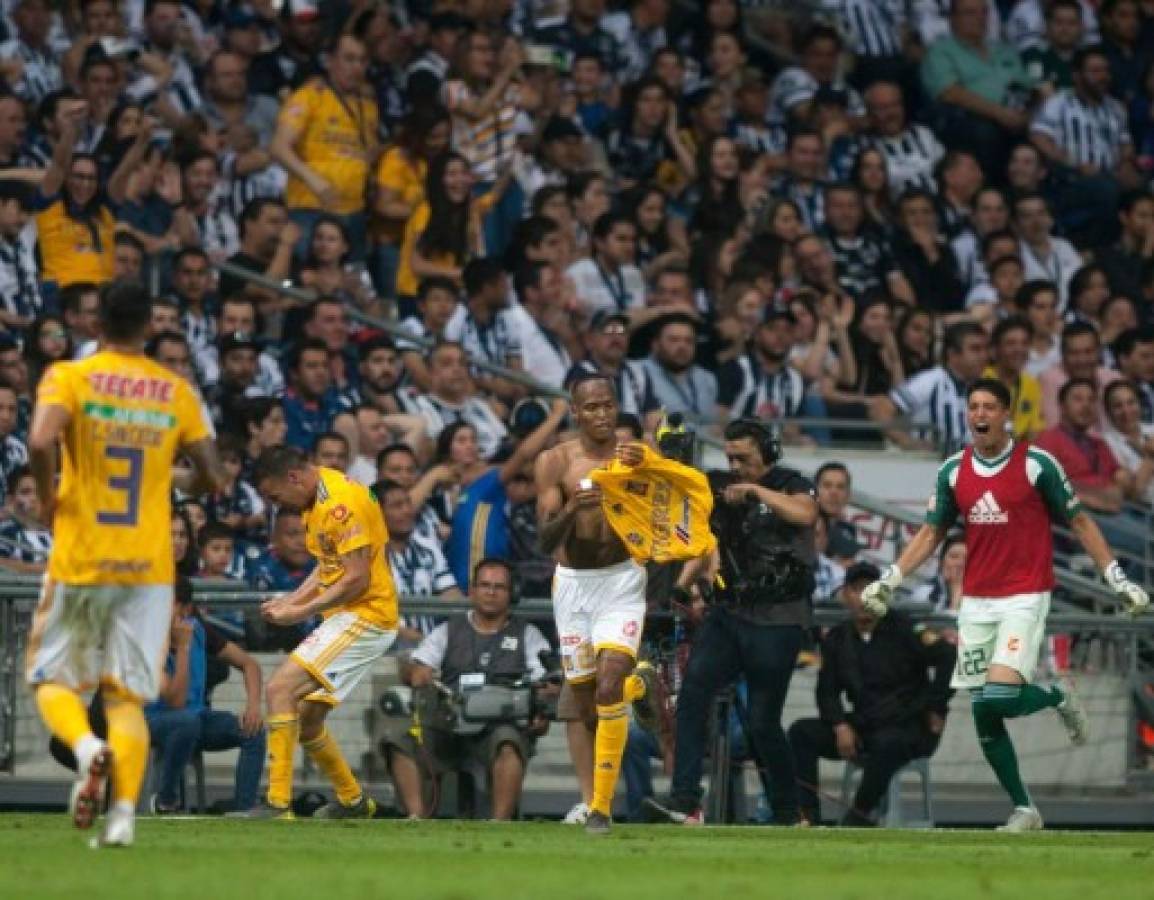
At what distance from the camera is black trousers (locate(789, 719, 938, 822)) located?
1798 centimetres

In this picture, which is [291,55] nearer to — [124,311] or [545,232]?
[545,232]

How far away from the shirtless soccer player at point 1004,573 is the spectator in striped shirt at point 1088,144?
10865 mm

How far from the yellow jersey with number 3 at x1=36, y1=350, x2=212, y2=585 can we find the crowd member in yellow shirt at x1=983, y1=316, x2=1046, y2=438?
11882 mm

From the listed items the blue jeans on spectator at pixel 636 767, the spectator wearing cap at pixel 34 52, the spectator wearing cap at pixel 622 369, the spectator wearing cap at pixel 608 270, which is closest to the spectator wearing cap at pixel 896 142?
the spectator wearing cap at pixel 608 270

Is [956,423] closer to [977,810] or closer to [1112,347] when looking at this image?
[1112,347]

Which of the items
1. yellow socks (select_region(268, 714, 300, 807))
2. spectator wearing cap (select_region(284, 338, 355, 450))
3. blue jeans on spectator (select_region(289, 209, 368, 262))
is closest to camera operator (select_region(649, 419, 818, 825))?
yellow socks (select_region(268, 714, 300, 807))

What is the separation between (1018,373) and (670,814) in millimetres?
7729

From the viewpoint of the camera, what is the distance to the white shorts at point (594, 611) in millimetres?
15258

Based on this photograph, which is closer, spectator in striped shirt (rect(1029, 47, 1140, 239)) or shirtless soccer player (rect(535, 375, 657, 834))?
shirtless soccer player (rect(535, 375, 657, 834))

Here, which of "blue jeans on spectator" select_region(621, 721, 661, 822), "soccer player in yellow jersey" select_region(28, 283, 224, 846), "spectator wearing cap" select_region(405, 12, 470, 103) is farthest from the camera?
"spectator wearing cap" select_region(405, 12, 470, 103)

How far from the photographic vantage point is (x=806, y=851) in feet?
43.7

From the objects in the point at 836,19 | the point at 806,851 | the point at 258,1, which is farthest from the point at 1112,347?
the point at 806,851

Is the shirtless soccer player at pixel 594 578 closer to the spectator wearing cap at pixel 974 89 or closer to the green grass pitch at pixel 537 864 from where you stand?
the green grass pitch at pixel 537 864

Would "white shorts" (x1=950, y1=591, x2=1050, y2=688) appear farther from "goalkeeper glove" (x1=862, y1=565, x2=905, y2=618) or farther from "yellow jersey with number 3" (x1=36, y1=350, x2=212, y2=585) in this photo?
"yellow jersey with number 3" (x1=36, y1=350, x2=212, y2=585)
